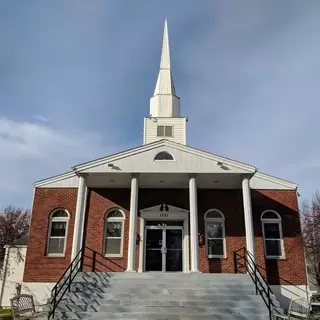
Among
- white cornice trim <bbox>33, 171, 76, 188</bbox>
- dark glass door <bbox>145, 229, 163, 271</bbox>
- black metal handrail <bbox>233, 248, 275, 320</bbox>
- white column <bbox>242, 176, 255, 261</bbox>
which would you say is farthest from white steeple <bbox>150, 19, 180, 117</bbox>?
black metal handrail <bbox>233, 248, 275, 320</bbox>

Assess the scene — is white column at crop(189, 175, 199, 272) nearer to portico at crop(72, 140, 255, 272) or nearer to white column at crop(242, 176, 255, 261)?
portico at crop(72, 140, 255, 272)

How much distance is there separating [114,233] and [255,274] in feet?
22.3

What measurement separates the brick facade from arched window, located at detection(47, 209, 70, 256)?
8.8 inches

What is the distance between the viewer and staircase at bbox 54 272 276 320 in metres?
9.93

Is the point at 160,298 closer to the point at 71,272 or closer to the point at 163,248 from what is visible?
the point at 71,272

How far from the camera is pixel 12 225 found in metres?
34.3

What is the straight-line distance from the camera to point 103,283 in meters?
11.6

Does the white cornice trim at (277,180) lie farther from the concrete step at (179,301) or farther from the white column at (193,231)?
the concrete step at (179,301)

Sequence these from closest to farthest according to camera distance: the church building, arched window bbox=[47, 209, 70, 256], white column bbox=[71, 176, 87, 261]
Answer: white column bbox=[71, 176, 87, 261], the church building, arched window bbox=[47, 209, 70, 256]

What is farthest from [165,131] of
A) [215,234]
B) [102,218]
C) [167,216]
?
[215,234]

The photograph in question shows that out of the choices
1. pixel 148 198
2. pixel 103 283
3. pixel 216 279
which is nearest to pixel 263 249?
pixel 216 279

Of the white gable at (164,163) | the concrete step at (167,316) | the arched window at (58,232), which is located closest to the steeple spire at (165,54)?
the white gable at (164,163)

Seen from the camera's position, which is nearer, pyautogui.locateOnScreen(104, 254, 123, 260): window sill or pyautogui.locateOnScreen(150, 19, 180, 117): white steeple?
pyautogui.locateOnScreen(104, 254, 123, 260): window sill

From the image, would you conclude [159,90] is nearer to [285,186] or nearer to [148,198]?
[148,198]
